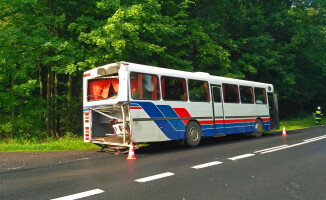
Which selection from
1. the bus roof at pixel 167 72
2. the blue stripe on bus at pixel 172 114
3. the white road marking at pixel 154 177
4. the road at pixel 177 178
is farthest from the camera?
the blue stripe on bus at pixel 172 114

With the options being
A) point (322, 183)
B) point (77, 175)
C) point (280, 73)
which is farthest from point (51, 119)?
point (280, 73)

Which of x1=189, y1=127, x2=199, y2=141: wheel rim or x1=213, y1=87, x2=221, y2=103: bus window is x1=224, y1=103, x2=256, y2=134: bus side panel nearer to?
x1=213, y1=87, x2=221, y2=103: bus window

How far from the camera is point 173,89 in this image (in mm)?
10734

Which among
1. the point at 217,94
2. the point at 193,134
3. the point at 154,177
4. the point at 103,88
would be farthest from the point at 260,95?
the point at 154,177

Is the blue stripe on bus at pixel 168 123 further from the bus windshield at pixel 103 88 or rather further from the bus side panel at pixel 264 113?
the bus side panel at pixel 264 113

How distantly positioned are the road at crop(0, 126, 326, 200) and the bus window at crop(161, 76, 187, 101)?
247 cm

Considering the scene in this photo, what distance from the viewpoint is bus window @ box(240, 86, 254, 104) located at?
14.4 metres

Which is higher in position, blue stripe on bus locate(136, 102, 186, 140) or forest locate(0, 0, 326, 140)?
forest locate(0, 0, 326, 140)

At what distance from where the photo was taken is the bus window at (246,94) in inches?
566

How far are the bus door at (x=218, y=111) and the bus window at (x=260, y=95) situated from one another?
3509 millimetres

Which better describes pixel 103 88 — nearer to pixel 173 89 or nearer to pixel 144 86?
pixel 144 86

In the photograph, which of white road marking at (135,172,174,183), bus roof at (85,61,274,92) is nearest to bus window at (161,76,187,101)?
bus roof at (85,61,274,92)

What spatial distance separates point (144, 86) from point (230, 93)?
5.48 m

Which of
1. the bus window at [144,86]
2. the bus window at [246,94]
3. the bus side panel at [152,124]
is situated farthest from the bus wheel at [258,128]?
the bus window at [144,86]
